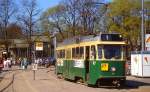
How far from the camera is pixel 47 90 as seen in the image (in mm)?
28219

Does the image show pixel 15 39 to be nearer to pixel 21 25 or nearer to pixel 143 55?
pixel 21 25

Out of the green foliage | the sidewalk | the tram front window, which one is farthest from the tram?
the green foliage

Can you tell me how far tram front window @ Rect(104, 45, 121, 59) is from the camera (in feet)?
95.6

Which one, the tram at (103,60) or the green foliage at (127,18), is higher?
the green foliage at (127,18)

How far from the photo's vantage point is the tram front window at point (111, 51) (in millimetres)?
29141

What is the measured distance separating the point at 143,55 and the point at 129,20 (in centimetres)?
3839

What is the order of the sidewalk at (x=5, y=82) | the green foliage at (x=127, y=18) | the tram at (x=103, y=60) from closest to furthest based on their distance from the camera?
1. the tram at (x=103, y=60)
2. the sidewalk at (x=5, y=82)
3. the green foliage at (x=127, y=18)

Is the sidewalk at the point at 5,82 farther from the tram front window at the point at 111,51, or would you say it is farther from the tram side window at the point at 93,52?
the tram front window at the point at 111,51

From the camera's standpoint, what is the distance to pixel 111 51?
29219 millimetres

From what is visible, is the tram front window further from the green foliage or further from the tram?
the green foliage

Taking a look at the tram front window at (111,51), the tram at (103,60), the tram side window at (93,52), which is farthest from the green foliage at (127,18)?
the tram front window at (111,51)

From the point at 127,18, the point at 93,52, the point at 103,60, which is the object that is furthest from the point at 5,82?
the point at 127,18

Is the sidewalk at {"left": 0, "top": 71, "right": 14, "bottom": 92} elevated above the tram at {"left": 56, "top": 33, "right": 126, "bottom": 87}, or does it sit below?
below

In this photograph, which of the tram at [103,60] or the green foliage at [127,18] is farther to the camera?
the green foliage at [127,18]
